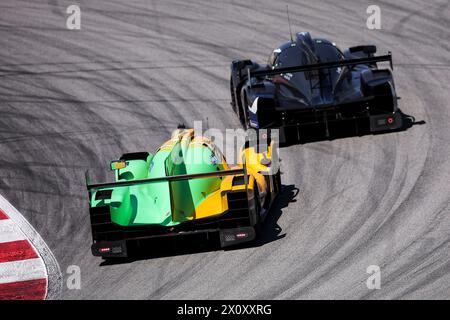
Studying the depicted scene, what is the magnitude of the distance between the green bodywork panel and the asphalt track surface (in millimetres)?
592

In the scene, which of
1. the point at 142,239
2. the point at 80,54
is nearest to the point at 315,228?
the point at 142,239

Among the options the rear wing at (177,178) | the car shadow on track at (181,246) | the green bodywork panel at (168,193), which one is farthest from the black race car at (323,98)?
the rear wing at (177,178)

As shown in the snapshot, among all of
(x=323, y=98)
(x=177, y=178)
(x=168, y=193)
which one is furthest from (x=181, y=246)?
(x=323, y=98)

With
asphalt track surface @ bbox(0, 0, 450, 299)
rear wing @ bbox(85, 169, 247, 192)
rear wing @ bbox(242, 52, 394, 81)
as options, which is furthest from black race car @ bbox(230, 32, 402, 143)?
rear wing @ bbox(85, 169, 247, 192)

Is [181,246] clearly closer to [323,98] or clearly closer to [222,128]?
[323,98]

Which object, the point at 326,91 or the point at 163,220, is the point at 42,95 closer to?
the point at 326,91

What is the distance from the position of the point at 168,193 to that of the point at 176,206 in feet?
0.71

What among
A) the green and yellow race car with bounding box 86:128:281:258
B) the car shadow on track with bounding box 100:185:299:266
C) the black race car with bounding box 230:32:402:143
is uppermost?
the black race car with bounding box 230:32:402:143

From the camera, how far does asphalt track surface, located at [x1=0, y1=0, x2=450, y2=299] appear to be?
42.5 ft

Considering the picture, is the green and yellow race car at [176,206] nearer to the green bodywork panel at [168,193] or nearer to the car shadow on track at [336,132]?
the green bodywork panel at [168,193]

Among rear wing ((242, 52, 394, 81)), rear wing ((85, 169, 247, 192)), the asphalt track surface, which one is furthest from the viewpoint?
rear wing ((242, 52, 394, 81))

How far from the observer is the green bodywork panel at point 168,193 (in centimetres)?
1377

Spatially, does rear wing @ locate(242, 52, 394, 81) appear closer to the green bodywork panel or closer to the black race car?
the black race car

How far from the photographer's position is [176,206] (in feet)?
45.3
